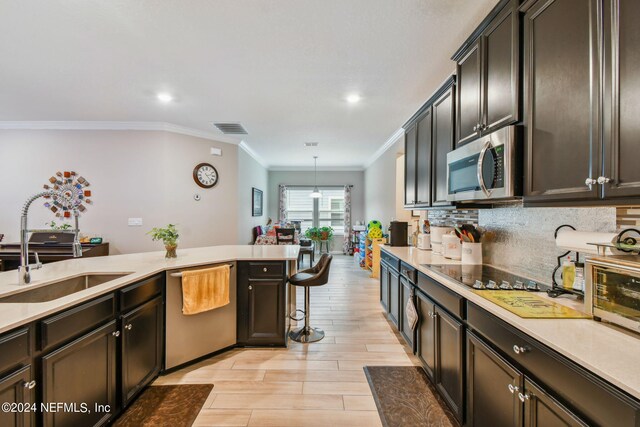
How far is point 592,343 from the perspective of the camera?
3.20 feet

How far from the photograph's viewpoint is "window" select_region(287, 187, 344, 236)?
8953 mm

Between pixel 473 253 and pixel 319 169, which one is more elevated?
pixel 319 169

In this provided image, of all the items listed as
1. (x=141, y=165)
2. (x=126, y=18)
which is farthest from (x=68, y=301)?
(x=141, y=165)

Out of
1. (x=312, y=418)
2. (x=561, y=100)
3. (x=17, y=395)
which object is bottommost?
(x=312, y=418)

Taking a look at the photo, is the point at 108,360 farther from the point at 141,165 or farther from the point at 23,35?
the point at 141,165

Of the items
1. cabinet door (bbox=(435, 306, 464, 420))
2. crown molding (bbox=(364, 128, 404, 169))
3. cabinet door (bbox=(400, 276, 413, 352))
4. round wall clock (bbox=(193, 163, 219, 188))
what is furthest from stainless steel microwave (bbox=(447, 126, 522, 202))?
round wall clock (bbox=(193, 163, 219, 188))

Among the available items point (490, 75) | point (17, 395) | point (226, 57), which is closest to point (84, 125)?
point (226, 57)

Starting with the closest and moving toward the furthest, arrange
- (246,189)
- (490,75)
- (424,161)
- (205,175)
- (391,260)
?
(490,75)
(424,161)
(391,260)
(205,175)
(246,189)

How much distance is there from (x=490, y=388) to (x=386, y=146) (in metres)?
4.99

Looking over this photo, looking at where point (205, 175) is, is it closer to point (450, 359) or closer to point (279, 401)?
point (279, 401)

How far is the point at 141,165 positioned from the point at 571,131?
5.04 meters

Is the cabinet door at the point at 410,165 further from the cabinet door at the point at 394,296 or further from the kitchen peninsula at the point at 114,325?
the kitchen peninsula at the point at 114,325

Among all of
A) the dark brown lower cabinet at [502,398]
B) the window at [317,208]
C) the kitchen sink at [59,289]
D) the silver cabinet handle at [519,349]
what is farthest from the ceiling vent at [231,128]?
the silver cabinet handle at [519,349]

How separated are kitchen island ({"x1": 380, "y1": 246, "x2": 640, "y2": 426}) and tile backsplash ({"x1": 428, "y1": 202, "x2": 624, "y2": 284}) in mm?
401
